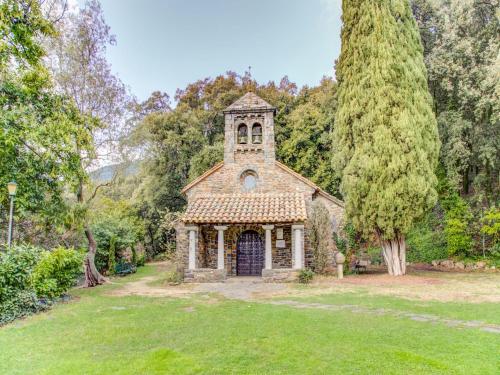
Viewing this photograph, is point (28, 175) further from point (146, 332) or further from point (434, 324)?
point (434, 324)

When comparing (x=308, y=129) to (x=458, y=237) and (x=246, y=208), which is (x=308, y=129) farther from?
(x=458, y=237)

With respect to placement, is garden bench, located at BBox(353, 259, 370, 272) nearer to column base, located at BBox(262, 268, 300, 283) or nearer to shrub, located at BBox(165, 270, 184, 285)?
column base, located at BBox(262, 268, 300, 283)

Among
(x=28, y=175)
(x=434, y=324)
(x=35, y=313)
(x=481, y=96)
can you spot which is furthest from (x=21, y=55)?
(x=481, y=96)

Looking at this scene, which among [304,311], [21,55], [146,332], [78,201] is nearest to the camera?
[146,332]

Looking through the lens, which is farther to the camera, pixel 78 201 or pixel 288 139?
pixel 288 139

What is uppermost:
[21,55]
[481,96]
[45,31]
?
[481,96]

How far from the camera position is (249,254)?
16688 millimetres

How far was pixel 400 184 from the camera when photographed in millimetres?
Result: 14336

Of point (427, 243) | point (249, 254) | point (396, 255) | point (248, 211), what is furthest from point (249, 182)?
point (427, 243)

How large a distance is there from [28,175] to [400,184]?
12767 mm

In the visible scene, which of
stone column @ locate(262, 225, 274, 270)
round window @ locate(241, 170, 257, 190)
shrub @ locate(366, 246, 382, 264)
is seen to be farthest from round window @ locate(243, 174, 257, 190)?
shrub @ locate(366, 246, 382, 264)

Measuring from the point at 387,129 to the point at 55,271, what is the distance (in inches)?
516

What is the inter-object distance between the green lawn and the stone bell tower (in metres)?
9.12

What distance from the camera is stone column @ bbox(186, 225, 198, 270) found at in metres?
15.1
